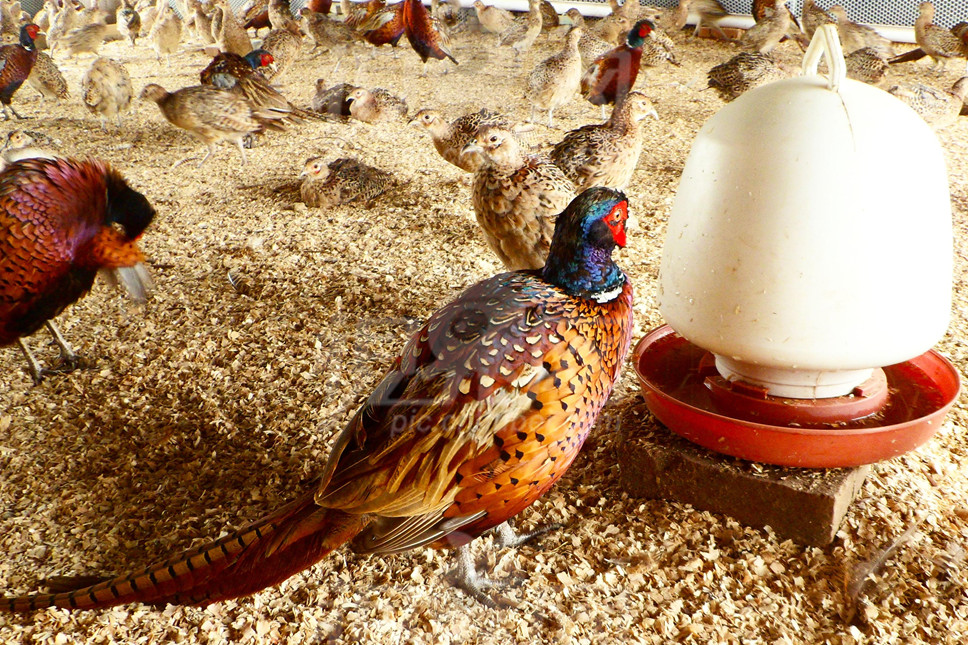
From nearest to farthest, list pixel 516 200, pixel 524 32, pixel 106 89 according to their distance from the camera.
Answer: pixel 516 200 → pixel 524 32 → pixel 106 89

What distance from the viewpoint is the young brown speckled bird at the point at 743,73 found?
13.4 ft

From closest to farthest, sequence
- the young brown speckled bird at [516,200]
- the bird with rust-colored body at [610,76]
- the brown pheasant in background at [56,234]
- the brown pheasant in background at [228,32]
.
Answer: the brown pheasant in background at [56,234]
the young brown speckled bird at [516,200]
the brown pheasant in background at [228,32]
the bird with rust-colored body at [610,76]

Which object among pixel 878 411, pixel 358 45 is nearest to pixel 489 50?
pixel 358 45

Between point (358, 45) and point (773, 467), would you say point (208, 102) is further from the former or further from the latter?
point (773, 467)

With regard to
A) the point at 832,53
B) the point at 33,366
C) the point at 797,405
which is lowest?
the point at 33,366

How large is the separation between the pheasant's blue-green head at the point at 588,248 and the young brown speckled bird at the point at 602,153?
1.79m

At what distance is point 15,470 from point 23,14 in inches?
105

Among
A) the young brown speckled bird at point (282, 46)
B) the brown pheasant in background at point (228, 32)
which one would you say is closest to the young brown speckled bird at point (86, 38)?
the brown pheasant in background at point (228, 32)

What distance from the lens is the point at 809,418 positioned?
145 centimetres

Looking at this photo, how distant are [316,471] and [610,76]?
3.79 metres

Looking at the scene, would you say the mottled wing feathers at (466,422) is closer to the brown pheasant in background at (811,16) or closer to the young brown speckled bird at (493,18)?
the young brown speckled bird at (493,18)

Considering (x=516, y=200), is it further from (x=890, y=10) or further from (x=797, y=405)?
(x=890, y=10)

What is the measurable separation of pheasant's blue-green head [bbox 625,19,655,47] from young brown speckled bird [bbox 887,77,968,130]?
59.8 inches

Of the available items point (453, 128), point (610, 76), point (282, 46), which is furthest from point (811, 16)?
point (282, 46)
